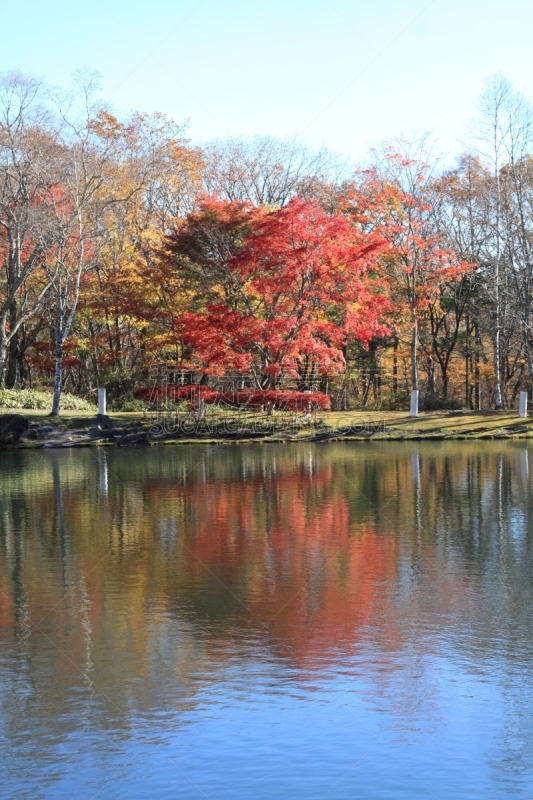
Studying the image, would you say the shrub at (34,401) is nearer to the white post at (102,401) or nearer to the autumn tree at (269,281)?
the white post at (102,401)

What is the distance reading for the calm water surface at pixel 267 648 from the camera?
515cm

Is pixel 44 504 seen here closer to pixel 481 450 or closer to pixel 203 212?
pixel 481 450

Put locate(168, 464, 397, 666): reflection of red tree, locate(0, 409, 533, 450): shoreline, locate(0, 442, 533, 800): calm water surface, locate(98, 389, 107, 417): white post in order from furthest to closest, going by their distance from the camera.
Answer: locate(98, 389, 107, 417): white post, locate(0, 409, 533, 450): shoreline, locate(168, 464, 397, 666): reflection of red tree, locate(0, 442, 533, 800): calm water surface

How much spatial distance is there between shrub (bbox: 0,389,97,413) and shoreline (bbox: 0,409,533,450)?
0.96 m

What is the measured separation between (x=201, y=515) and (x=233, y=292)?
1604 cm

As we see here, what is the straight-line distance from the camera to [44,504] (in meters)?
14.0

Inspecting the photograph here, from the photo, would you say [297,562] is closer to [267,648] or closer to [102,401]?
Answer: [267,648]

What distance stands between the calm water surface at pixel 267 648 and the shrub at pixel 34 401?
1323 centimetres

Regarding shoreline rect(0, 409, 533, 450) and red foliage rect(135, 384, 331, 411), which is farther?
red foliage rect(135, 384, 331, 411)

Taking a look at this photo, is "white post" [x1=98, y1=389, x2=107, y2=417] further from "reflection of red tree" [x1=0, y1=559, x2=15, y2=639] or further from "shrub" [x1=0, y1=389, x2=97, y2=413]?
"reflection of red tree" [x1=0, y1=559, x2=15, y2=639]

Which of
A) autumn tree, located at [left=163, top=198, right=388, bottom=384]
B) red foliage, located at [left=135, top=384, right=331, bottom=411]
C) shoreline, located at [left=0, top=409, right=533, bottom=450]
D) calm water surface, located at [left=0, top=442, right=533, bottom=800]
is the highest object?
autumn tree, located at [left=163, top=198, right=388, bottom=384]

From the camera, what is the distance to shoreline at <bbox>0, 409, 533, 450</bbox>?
24.0 meters

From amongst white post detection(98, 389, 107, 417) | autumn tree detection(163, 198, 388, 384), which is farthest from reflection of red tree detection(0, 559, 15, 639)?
autumn tree detection(163, 198, 388, 384)

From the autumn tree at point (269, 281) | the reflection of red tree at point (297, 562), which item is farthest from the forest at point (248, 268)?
the reflection of red tree at point (297, 562)
